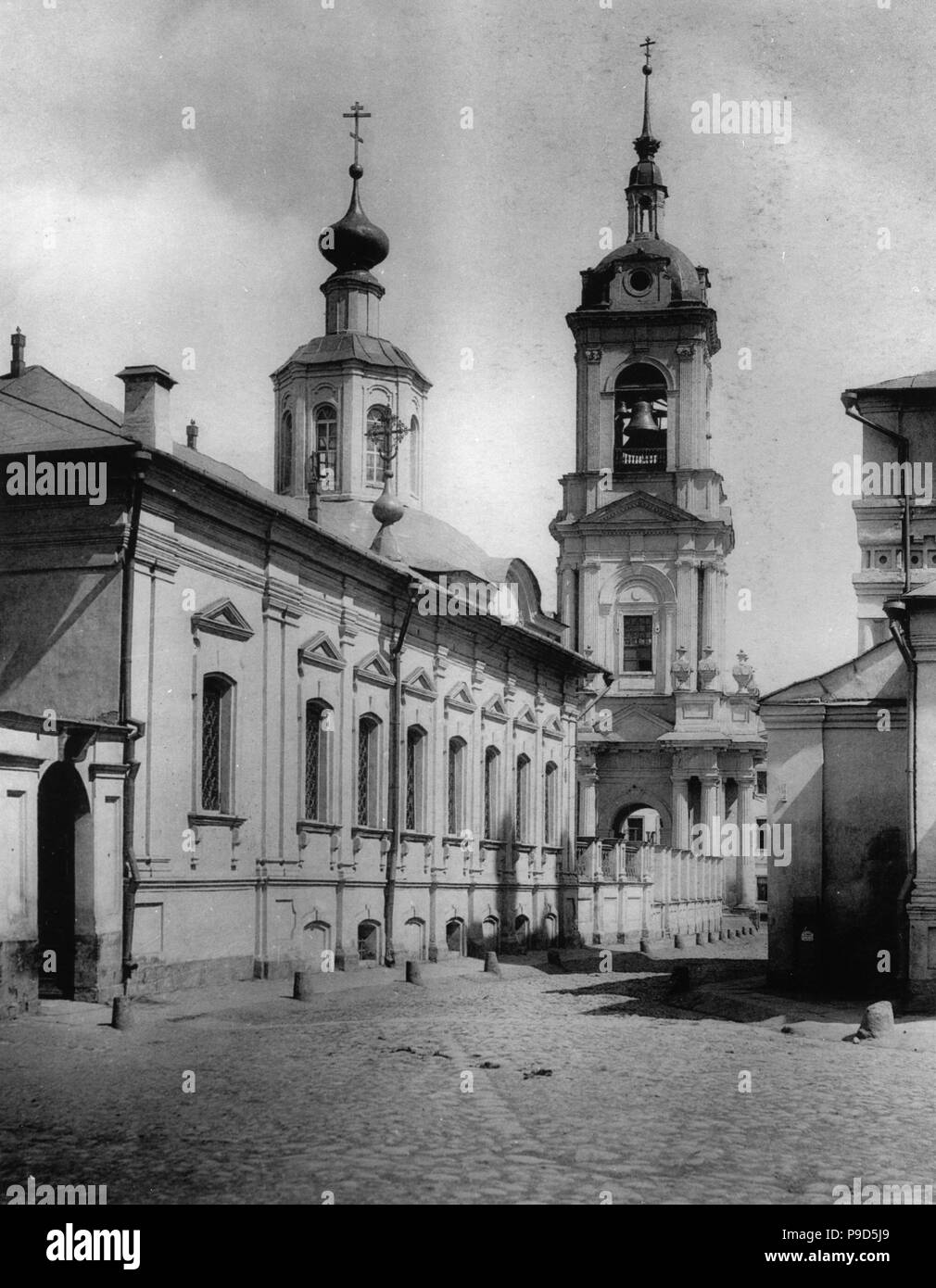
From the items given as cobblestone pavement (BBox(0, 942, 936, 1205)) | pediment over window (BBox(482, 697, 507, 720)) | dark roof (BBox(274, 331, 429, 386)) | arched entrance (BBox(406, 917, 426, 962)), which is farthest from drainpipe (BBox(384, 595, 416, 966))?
dark roof (BBox(274, 331, 429, 386))

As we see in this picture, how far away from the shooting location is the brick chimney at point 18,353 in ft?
70.6

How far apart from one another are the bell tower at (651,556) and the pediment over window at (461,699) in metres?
23.2

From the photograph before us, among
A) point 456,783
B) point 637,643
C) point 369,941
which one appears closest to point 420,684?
point 456,783

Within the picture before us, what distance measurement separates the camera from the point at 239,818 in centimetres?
2086

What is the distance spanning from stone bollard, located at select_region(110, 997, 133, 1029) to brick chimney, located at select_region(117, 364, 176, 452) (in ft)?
21.3

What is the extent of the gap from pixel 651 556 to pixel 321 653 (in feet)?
106

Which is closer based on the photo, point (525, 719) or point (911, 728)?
point (911, 728)

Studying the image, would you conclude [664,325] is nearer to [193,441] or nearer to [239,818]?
[193,441]

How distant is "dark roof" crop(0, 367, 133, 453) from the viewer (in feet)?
62.3

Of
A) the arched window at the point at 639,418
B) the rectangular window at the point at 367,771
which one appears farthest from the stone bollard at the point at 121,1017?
the arched window at the point at 639,418

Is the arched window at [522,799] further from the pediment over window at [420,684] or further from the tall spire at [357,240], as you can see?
the tall spire at [357,240]

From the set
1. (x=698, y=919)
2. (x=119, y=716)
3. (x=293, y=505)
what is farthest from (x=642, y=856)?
(x=119, y=716)

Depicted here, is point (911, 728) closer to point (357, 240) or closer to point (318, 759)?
point (318, 759)

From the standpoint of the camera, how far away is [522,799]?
35031 millimetres
